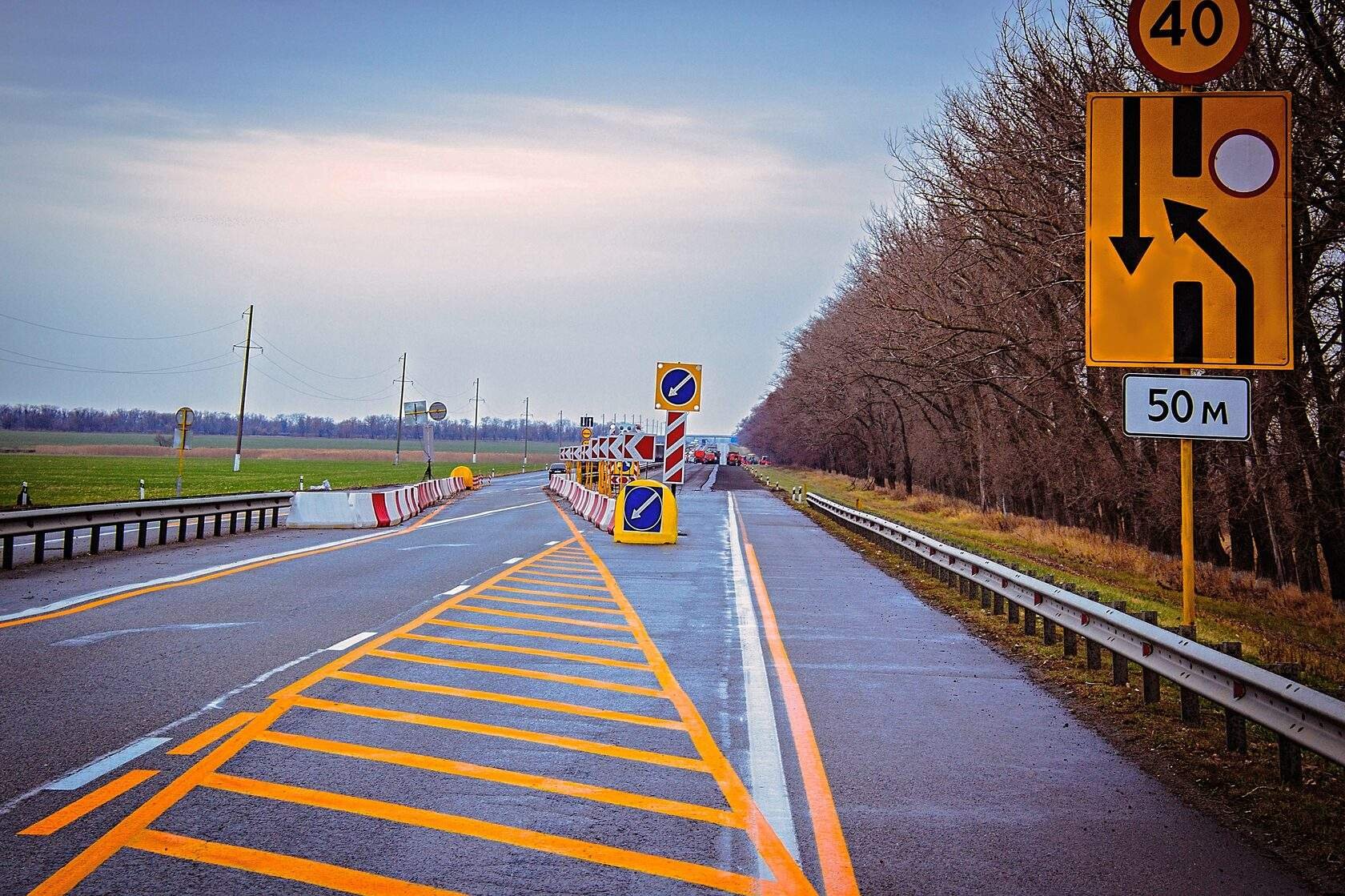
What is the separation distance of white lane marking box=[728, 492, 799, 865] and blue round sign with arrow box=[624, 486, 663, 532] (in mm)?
11459

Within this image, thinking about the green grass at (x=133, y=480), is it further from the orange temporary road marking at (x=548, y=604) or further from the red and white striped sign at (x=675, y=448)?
the orange temporary road marking at (x=548, y=604)

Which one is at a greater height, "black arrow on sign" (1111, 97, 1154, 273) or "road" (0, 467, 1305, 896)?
"black arrow on sign" (1111, 97, 1154, 273)

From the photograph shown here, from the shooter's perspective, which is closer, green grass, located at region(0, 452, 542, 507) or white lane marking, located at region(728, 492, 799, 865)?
white lane marking, located at region(728, 492, 799, 865)

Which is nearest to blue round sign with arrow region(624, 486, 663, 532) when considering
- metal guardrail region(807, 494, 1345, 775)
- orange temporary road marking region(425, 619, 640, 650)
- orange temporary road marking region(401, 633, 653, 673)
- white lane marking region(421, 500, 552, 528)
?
white lane marking region(421, 500, 552, 528)

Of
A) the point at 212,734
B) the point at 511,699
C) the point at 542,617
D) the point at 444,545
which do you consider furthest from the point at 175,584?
the point at 212,734

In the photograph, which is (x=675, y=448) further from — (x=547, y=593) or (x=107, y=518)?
(x=107, y=518)

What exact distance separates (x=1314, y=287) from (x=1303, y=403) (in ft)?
7.47

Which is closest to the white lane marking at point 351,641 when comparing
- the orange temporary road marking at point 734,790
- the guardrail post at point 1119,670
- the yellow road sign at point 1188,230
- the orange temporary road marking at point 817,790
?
the orange temporary road marking at point 734,790

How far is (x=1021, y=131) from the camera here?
950 inches

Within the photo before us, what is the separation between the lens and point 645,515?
82.8 ft

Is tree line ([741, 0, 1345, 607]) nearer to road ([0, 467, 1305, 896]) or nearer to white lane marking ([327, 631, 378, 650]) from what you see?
road ([0, 467, 1305, 896])

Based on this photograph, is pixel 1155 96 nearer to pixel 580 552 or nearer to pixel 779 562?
pixel 779 562

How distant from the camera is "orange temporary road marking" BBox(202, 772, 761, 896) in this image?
16.4 ft

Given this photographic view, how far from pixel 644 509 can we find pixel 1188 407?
1688cm
